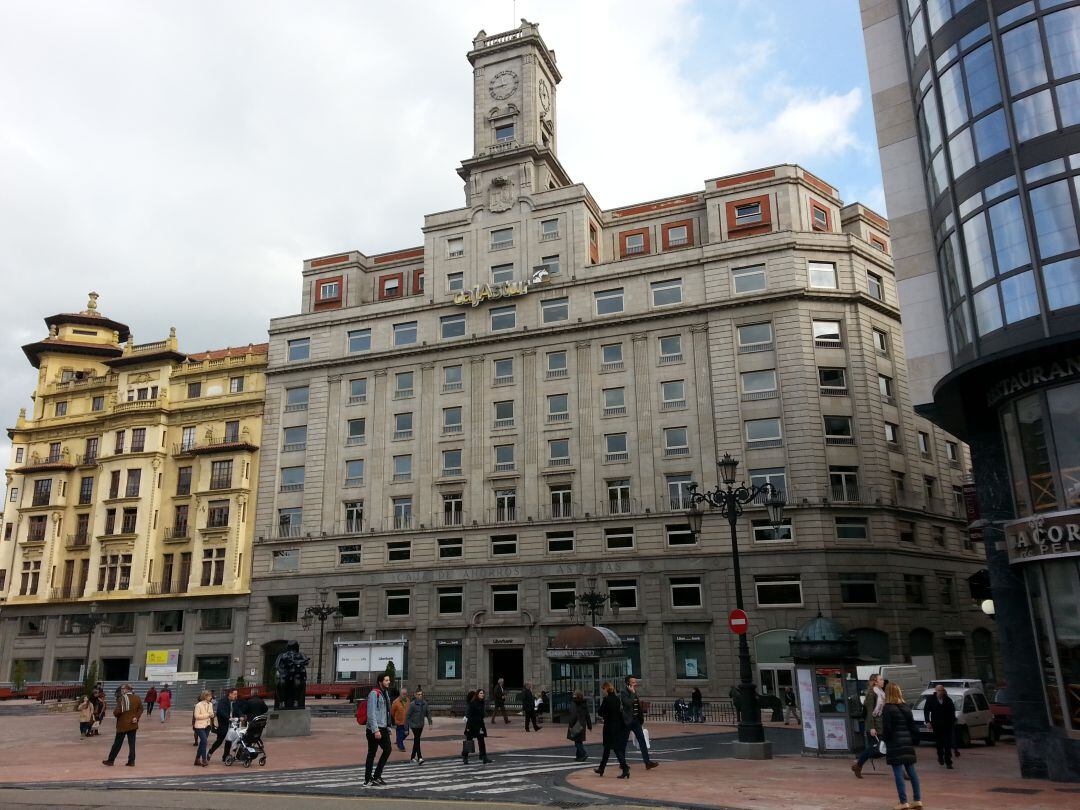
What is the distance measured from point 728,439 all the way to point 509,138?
88.5 feet

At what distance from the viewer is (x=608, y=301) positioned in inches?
2142

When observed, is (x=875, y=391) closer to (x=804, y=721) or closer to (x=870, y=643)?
(x=870, y=643)

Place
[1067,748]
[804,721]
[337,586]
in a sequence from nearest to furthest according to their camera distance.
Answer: [1067,748]
[804,721]
[337,586]

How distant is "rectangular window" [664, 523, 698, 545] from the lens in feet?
160

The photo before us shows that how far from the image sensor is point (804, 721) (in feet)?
71.3

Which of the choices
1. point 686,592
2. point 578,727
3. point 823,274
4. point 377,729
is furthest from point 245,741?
point 823,274

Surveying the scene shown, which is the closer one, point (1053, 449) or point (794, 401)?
point (1053, 449)

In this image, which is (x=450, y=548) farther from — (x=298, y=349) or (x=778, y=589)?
(x=778, y=589)

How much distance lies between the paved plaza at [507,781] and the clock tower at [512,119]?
4182 centimetres

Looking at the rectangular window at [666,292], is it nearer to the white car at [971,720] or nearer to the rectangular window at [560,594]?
the rectangular window at [560,594]

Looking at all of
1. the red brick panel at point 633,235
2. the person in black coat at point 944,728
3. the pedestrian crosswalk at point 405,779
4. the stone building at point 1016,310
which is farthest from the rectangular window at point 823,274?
the pedestrian crosswalk at point 405,779

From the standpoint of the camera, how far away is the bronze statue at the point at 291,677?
91.1ft

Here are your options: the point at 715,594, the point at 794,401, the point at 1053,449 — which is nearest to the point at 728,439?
the point at 794,401

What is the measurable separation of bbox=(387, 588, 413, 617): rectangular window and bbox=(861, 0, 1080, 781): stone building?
38312 mm
